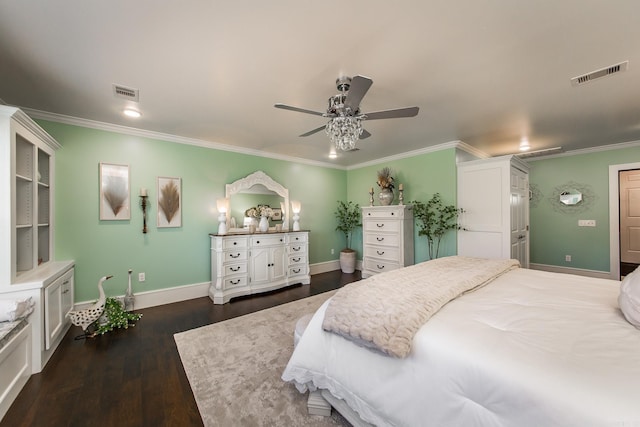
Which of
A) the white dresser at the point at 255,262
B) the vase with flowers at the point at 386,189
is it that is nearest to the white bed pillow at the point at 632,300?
the vase with flowers at the point at 386,189

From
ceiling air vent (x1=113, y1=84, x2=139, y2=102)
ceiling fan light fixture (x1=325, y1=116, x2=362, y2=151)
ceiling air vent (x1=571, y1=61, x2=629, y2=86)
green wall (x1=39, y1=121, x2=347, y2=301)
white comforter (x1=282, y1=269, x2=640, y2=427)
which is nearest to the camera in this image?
white comforter (x1=282, y1=269, x2=640, y2=427)

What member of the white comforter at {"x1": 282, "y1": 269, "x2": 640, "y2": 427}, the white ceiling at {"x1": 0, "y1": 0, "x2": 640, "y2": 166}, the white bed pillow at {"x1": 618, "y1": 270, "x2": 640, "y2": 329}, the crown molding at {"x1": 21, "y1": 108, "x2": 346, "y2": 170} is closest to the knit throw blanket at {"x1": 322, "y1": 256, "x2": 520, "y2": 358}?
the white comforter at {"x1": 282, "y1": 269, "x2": 640, "y2": 427}

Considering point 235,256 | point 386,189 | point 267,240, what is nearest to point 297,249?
point 267,240

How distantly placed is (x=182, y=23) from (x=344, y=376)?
2.28 m

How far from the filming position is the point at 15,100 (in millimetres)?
2410

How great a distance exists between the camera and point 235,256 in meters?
3.65

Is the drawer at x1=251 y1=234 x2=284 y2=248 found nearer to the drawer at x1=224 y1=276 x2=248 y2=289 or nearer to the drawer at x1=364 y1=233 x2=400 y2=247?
the drawer at x1=224 y1=276 x2=248 y2=289

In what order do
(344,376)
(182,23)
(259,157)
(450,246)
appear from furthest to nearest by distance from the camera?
1. (259,157)
2. (450,246)
3. (182,23)
4. (344,376)

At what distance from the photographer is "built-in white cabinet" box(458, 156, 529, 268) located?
3.50m

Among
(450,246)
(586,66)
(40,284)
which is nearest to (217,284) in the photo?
(40,284)

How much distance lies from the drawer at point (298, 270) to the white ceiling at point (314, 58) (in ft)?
8.00

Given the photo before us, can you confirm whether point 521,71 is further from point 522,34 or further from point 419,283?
point 419,283

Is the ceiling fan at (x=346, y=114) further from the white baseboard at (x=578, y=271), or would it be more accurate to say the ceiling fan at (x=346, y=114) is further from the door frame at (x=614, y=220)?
the white baseboard at (x=578, y=271)

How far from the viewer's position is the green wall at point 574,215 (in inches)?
161
